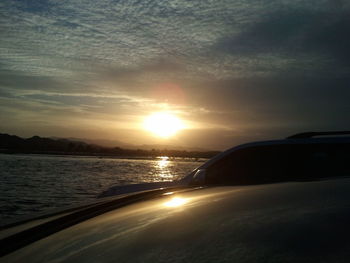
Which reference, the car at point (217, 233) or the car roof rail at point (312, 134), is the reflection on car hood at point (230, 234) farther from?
the car roof rail at point (312, 134)

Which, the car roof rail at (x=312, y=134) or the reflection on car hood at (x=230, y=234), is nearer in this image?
the reflection on car hood at (x=230, y=234)

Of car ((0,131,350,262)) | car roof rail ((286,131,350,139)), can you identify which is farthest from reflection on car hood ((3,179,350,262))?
car roof rail ((286,131,350,139))

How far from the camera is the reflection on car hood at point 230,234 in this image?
1219mm

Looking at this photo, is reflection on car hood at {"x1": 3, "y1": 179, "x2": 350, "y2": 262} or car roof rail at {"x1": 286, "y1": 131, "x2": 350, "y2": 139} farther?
car roof rail at {"x1": 286, "y1": 131, "x2": 350, "y2": 139}

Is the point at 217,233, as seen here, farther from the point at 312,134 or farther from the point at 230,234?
the point at 312,134

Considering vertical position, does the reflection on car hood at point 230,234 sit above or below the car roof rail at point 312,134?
below

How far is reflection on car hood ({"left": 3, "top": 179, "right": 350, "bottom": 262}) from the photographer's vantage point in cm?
122

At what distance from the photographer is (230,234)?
1.44 meters

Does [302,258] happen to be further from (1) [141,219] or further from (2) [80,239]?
(2) [80,239]

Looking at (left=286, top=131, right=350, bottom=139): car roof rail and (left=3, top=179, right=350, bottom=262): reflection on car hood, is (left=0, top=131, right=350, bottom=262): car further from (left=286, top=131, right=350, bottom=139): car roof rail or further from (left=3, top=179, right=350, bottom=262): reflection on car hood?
(left=286, top=131, right=350, bottom=139): car roof rail

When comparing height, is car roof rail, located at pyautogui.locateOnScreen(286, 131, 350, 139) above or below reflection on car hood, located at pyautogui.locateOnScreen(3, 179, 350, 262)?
above

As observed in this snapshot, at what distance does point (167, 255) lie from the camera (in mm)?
1417

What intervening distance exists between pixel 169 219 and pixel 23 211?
12.5 metres

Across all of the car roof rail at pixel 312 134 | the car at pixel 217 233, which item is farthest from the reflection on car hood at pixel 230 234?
the car roof rail at pixel 312 134
